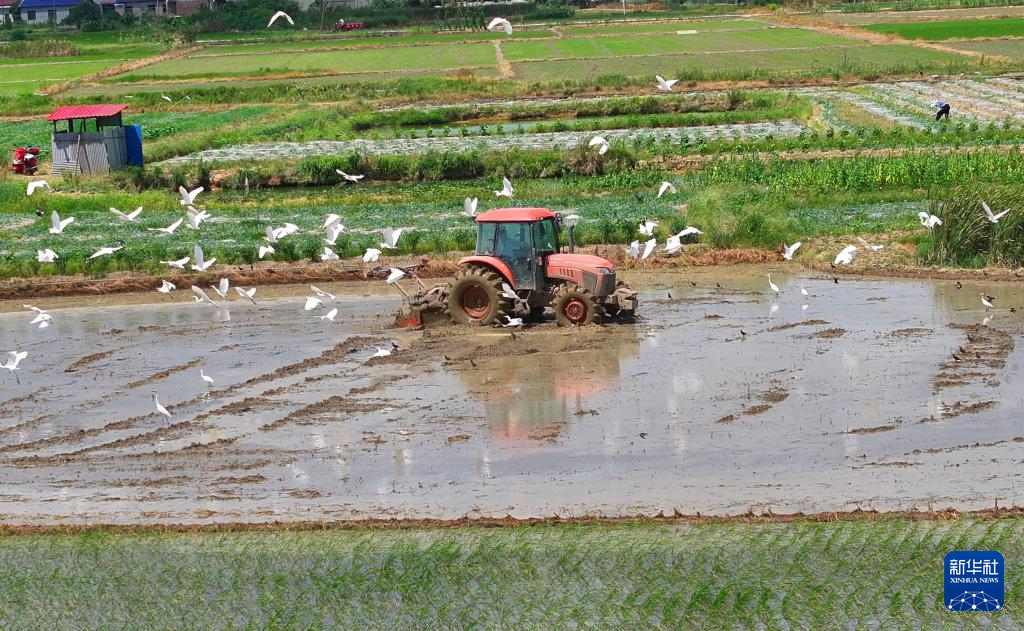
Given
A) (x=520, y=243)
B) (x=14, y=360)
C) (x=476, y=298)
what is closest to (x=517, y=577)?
(x=520, y=243)

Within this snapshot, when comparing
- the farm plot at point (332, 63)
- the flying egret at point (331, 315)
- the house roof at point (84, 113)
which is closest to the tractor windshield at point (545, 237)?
the flying egret at point (331, 315)

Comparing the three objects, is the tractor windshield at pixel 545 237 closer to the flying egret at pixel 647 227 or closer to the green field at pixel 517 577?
the flying egret at pixel 647 227

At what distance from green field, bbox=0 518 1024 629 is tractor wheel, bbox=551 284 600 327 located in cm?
676

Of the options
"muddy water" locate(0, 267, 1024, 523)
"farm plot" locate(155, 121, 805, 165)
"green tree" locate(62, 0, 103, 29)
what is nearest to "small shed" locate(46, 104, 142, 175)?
"farm plot" locate(155, 121, 805, 165)

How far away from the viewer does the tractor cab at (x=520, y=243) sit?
16.7 metres

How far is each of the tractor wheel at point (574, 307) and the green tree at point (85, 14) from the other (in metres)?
90.2

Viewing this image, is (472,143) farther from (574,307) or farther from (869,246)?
(574,307)

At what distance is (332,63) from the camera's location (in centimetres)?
6775

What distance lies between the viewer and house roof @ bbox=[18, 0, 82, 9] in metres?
107

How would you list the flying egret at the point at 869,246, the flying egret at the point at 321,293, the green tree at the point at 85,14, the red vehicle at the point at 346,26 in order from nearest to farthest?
1. the flying egret at the point at 321,293
2. the flying egret at the point at 869,246
3. the red vehicle at the point at 346,26
4. the green tree at the point at 85,14

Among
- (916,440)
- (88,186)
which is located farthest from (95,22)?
(916,440)

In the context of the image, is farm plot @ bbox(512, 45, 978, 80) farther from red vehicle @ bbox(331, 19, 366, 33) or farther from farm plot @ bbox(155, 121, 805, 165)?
red vehicle @ bbox(331, 19, 366, 33)

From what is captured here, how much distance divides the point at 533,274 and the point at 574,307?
0.70 meters

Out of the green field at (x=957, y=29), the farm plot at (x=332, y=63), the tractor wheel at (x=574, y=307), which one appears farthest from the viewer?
the green field at (x=957, y=29)
